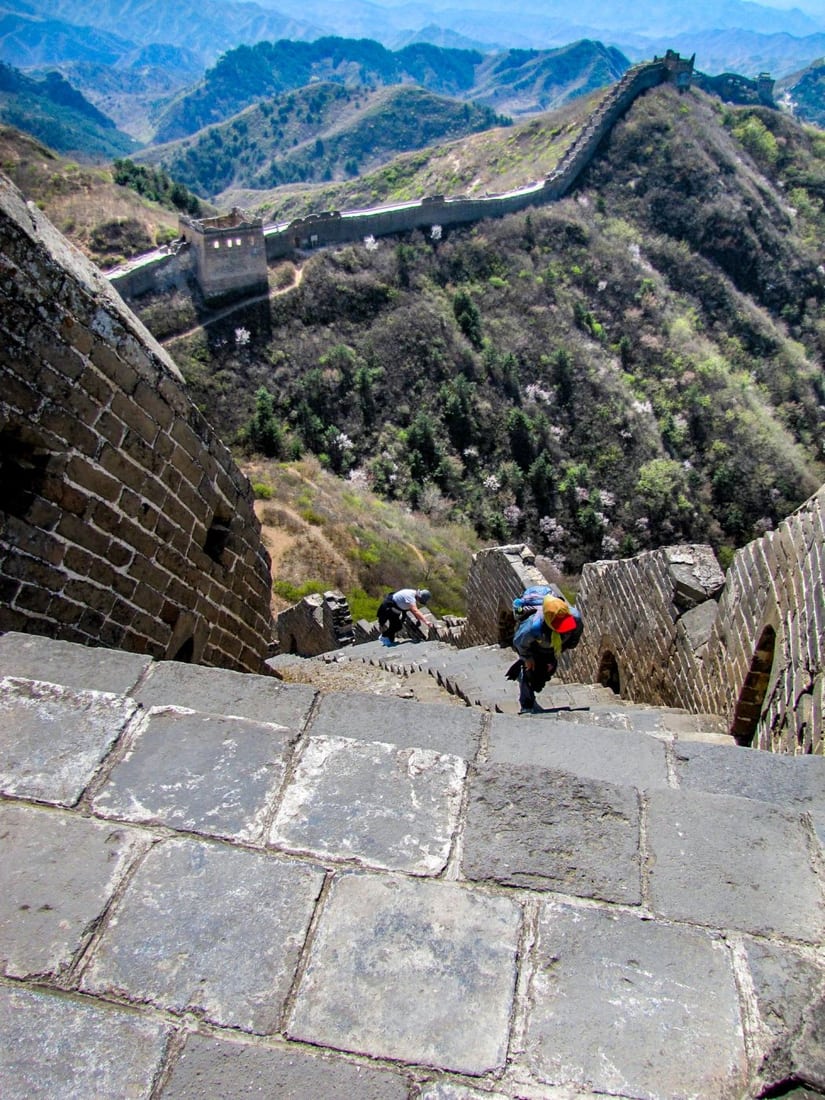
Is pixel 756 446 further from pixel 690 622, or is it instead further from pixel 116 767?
pixel 116 767

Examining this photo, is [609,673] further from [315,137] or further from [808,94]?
[808,94]

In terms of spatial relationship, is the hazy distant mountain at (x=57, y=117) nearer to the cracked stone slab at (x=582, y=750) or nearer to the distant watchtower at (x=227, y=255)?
the distant watchtower at (x=227, y=255)

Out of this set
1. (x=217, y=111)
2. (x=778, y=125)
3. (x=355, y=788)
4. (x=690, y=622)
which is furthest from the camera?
(x=217, y=111)

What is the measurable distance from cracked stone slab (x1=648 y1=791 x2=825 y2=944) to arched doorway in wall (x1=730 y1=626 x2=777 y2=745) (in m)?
2.76

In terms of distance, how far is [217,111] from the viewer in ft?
589

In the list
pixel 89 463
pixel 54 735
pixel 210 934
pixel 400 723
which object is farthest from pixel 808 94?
pixel 210 934

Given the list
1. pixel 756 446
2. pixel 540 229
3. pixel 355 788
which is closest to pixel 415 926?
pixel 355 788

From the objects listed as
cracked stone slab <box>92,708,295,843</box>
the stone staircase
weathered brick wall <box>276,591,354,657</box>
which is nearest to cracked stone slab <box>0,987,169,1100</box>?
the stone staircase

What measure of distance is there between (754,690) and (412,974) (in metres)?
3.87

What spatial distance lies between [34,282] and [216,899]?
10.2 ft

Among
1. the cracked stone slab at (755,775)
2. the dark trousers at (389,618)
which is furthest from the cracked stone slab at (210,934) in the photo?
the dark trousers at (389,618)

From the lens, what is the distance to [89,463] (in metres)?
4.22

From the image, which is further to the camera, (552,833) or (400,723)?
(400,723)

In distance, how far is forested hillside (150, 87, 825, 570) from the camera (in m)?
32.9
